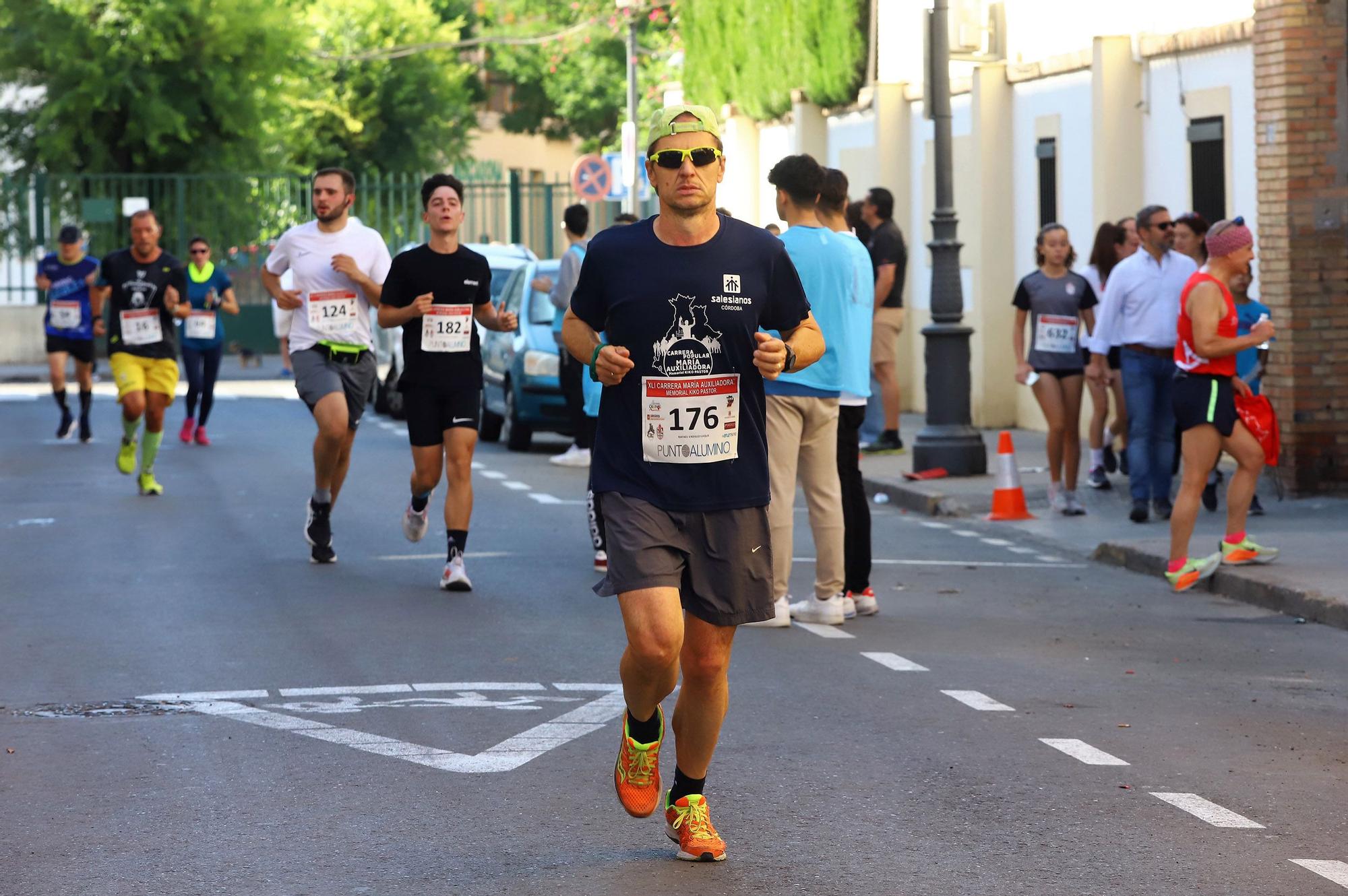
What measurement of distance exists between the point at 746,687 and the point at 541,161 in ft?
240

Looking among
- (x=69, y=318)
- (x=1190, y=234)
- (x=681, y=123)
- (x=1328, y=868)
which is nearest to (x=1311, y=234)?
(x=1190, y=234)

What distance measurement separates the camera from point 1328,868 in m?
6.00

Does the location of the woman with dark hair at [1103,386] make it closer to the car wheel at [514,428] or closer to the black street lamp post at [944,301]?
the black street lamp post at [944,301]

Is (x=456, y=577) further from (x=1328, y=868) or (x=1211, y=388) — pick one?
(x=1328, y=868)

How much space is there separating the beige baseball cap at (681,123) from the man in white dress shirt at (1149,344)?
8.50 meters

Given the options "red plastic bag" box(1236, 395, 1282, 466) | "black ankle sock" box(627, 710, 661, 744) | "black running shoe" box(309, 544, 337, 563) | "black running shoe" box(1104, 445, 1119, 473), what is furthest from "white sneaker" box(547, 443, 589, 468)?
"black ankle sock" box(627, 710, 661, 744)

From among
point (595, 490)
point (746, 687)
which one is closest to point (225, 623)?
point (746, 687)

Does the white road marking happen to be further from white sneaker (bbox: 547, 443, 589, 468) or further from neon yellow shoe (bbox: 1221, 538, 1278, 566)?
white sneaker (bbox: 547, 443, 589, 468)

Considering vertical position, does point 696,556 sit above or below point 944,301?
below

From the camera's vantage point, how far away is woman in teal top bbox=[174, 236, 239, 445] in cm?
2128

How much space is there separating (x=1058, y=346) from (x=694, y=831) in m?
9.48

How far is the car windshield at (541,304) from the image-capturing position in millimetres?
21188

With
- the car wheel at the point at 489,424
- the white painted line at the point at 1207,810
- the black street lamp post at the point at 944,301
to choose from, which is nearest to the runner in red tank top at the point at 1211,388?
the white painted line at the point at 1207,810

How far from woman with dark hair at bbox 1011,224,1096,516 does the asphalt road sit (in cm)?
185
